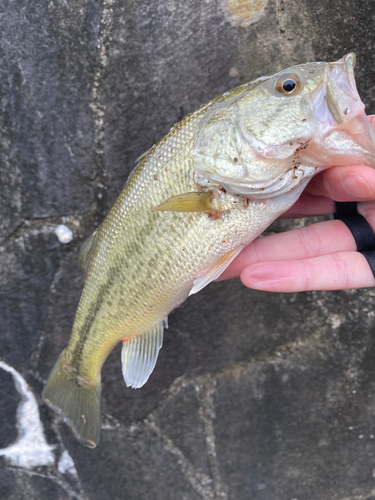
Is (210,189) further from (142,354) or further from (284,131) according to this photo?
(142,354)

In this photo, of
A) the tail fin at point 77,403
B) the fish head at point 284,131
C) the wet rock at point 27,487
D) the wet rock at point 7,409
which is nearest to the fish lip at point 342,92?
the fish head at point 284,131

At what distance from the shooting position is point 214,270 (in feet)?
3.24

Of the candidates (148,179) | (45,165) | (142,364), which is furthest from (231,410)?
(45,165)

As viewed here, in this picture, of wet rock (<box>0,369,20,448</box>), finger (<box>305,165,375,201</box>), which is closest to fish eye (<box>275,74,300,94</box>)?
finger (<box>305,165,375,201</box>)

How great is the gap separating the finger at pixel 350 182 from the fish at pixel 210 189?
0.02 metres

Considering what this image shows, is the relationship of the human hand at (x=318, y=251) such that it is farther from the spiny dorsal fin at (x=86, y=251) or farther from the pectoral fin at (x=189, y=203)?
the spiny dorsal fin at (x=86, y=251)

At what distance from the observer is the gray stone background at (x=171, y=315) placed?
1221 millimetres

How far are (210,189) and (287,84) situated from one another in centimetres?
32

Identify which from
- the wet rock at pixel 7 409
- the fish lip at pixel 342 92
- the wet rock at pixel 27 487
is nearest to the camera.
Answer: the fish lip at pixel 342 92

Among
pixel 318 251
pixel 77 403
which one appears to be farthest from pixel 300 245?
pixel 77 403

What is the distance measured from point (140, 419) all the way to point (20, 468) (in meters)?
0.64

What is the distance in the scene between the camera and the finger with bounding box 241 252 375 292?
1.03 m

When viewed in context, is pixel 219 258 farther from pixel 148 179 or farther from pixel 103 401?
pixel 103 401

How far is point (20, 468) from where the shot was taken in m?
1.66
